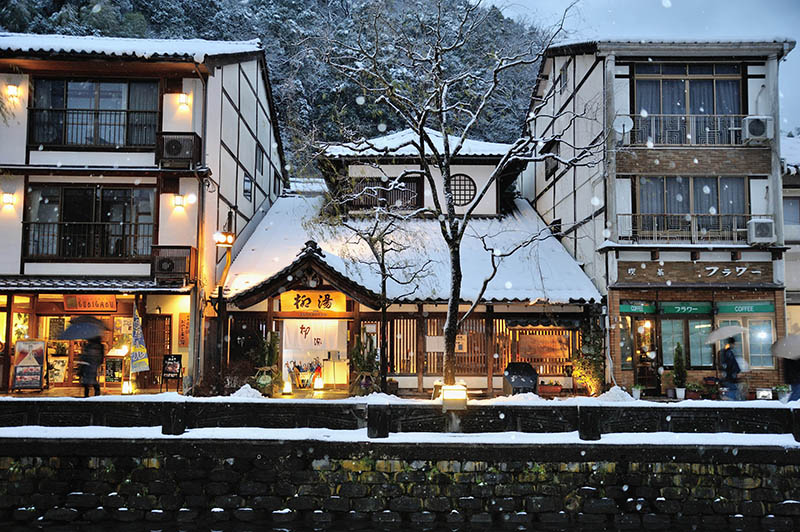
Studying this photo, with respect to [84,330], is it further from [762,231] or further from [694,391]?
[762,231]

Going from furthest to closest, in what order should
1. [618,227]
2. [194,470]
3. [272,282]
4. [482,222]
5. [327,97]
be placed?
[327,97] < [482,222] < [618,227] < [272,282] < [194,470]

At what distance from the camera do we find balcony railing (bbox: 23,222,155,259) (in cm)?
1730

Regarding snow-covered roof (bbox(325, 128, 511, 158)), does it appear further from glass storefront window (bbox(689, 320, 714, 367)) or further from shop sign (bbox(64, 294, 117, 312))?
glass storefront window (bbox(689, 320, 714, 367))

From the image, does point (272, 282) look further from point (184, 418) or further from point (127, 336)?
point (184, 418)

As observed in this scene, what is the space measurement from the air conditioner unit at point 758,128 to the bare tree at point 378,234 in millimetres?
10328

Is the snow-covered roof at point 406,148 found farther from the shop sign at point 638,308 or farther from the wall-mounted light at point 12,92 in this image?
the wall-mounted light at point 12,92

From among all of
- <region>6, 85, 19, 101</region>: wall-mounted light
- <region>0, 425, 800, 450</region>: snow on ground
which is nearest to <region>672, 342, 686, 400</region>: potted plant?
<region>0, 425, 800, 450</region>: snow on ground

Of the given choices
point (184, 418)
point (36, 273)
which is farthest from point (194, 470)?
point (36, 273)

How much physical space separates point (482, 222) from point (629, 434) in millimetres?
12405

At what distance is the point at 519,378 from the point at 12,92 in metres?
17.1

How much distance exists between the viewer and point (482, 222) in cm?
2141

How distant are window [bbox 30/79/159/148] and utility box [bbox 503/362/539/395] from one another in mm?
12688

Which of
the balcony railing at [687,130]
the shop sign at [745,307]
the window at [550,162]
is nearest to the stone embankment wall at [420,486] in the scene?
the shop sign at [745,307]

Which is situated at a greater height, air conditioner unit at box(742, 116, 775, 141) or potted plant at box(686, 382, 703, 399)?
air conditioner unit at box(742, 116, 775, 141)
